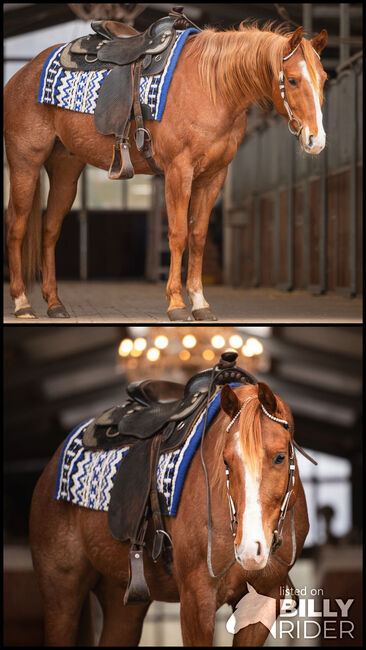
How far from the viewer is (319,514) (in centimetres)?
1145

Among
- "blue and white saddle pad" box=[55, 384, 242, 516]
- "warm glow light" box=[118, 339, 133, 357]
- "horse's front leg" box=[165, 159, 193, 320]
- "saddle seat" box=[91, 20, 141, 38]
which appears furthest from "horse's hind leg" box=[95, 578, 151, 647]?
"saddle seat" box=[91, 20, 141, 38]

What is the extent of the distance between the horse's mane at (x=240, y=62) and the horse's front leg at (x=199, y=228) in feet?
1.36

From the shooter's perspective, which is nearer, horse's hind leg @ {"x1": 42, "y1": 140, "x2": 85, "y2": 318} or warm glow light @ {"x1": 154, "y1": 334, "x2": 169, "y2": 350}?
horse's hind leg @ {"x1": 42, "y1": 140, "x2": 85, "y2": 318}

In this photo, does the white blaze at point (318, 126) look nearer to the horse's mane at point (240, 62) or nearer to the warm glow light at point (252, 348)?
the horse's mane at point (240, 62)

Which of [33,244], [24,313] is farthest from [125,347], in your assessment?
[24,313]

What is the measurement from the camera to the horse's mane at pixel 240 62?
3641 millimetres

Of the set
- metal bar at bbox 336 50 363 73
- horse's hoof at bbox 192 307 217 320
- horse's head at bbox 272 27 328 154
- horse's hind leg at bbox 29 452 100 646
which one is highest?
metal bar at bbox 336 50 363 73

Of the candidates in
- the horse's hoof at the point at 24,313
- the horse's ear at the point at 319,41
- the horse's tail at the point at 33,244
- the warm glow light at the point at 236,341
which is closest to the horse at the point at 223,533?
the horse's hoof at the point at 24,313

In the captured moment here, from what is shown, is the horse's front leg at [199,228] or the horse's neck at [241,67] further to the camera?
the horse's front leg at [199,228]

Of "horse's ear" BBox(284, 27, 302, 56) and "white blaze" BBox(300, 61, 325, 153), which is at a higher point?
"horse's ear" BBox(284, 27, 302, 56)

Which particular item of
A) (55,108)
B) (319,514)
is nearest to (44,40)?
(319,514)

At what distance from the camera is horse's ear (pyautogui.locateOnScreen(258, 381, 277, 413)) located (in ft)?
8.60

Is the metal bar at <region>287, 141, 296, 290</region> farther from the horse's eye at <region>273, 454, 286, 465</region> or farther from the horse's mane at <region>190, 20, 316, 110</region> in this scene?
the horse's eye at <region>273, 454, 286, 465</region>

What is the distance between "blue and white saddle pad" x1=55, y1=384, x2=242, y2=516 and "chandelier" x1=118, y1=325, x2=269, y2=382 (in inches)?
87.5
